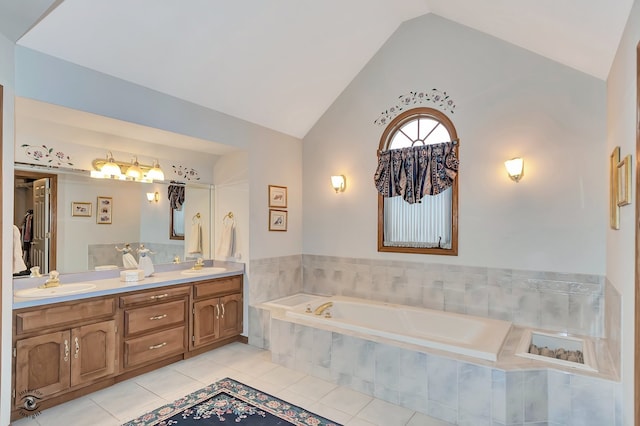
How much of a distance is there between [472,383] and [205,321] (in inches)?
104

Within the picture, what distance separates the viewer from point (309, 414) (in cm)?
254

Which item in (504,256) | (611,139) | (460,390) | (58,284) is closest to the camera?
(460,390)

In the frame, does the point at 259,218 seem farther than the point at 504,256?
Yes

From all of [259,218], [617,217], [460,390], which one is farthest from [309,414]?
[617,217]

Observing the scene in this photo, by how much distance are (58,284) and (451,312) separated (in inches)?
145

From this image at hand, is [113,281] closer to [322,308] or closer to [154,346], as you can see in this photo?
[154,346]

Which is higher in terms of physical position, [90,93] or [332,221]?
[90,93]

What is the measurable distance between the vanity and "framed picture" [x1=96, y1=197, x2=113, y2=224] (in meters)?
0.54

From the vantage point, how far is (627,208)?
1.98 m

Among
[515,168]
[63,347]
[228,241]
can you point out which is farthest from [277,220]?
[515,168]

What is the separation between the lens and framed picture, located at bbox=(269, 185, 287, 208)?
4.32 m

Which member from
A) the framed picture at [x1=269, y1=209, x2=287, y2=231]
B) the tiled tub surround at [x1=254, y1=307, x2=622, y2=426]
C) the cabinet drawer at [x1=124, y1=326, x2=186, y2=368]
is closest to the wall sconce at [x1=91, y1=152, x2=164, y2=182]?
the framed picture at [x1=269, y1=209, x2=287, y2=231]

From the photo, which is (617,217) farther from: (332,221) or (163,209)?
(163,209)

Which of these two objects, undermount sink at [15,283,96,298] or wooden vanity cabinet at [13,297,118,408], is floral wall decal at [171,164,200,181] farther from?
wooden vanity cabinet at [13,297,118,408]
